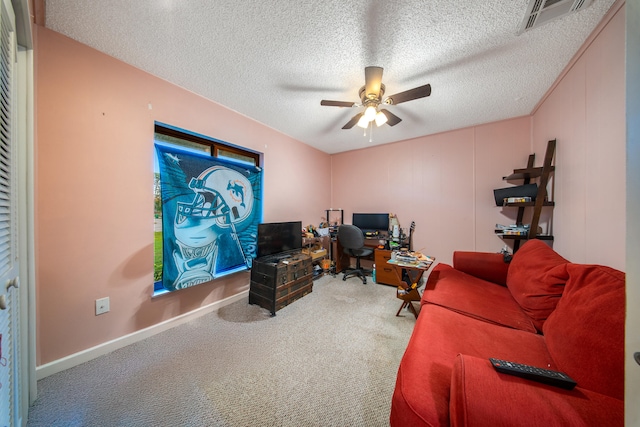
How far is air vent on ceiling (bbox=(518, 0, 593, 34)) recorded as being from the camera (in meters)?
1.17

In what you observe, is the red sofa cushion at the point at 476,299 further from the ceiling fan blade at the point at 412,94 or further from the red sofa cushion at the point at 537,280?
the ceiling fan blade at the point at 412,94

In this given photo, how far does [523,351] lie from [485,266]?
4.10 ft

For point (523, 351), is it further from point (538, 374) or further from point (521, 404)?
point (521, 404)

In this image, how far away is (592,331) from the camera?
0.81 metres

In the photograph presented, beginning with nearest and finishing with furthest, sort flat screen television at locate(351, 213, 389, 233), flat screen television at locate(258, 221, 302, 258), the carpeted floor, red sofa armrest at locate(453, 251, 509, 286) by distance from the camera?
the carpeted floor
red sofa armrest at locate(453, 251, 509, 286)
flat screen television at locate(258, 221, 302, 258)
flat screen television at locate(351, 213, 389, 233)

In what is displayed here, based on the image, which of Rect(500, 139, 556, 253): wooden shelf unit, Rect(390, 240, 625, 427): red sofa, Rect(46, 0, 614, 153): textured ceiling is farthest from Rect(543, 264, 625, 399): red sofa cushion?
Rect(46, 0, 614, 153): textured ceiling

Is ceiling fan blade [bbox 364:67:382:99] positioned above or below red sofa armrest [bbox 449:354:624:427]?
above

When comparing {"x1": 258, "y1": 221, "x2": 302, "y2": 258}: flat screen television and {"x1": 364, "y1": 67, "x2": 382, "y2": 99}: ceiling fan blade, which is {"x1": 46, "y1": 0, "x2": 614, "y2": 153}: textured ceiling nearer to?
{"x1": 364, "y1": 67, "x2": 382, "y2": 99}: ceiling fan blade

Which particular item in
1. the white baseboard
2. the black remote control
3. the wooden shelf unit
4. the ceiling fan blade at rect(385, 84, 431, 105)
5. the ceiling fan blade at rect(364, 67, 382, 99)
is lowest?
the white baseboard

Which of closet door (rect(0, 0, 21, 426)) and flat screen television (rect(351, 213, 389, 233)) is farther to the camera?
flat screen television (rect(351, 213, 389, 233))

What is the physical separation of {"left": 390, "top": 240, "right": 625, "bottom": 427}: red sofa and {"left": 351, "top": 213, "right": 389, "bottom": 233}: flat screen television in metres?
1.98

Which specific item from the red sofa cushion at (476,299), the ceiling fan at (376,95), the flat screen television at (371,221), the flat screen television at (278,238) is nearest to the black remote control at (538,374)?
the red sofa cushion at (476,299)

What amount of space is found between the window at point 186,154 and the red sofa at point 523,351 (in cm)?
212

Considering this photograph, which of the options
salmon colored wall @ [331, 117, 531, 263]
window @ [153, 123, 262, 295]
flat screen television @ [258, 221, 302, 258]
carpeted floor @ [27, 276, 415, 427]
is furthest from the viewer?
salmon colored wall @ [331, 117, 531, 263]
